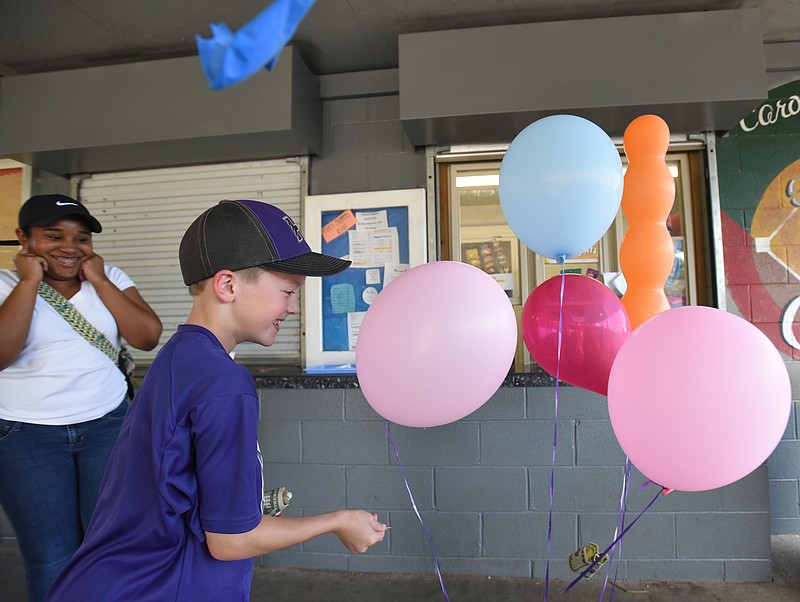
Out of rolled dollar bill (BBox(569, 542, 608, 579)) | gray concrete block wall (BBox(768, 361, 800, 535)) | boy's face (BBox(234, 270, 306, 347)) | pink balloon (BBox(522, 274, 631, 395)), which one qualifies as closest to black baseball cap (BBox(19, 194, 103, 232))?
boy's face (BBox(234, 270, 306, 347))

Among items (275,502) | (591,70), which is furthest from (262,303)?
(591,70)

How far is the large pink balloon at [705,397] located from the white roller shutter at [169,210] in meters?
2.69

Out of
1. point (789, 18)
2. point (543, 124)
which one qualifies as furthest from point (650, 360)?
point (789, 18)

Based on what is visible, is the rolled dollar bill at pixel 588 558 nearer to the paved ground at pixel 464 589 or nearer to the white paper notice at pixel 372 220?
the paved ground at pixel 464 589

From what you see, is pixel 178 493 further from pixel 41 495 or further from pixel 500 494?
pixel 500 494

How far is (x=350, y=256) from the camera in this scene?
347 cm

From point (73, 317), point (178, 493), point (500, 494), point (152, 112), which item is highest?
point (152, 112)

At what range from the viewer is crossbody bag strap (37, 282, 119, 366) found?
5.75ft

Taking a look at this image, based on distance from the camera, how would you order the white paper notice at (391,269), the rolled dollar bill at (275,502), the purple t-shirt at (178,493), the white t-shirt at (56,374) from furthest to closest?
1. the white paper notice at (391,269)
2. the white t-shirt at (56,374)
3. the rolled dollar bill at (275,502)
4. the purple t-shirt at (178,493)

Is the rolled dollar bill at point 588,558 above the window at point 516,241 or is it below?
below

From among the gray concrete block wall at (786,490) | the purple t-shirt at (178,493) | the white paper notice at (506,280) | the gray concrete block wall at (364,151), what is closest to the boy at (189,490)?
the purple t-shirt at (178,493)

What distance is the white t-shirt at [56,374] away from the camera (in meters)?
1.68

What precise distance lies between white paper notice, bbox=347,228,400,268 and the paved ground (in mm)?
1872

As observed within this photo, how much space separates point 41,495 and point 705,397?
1941 mm
